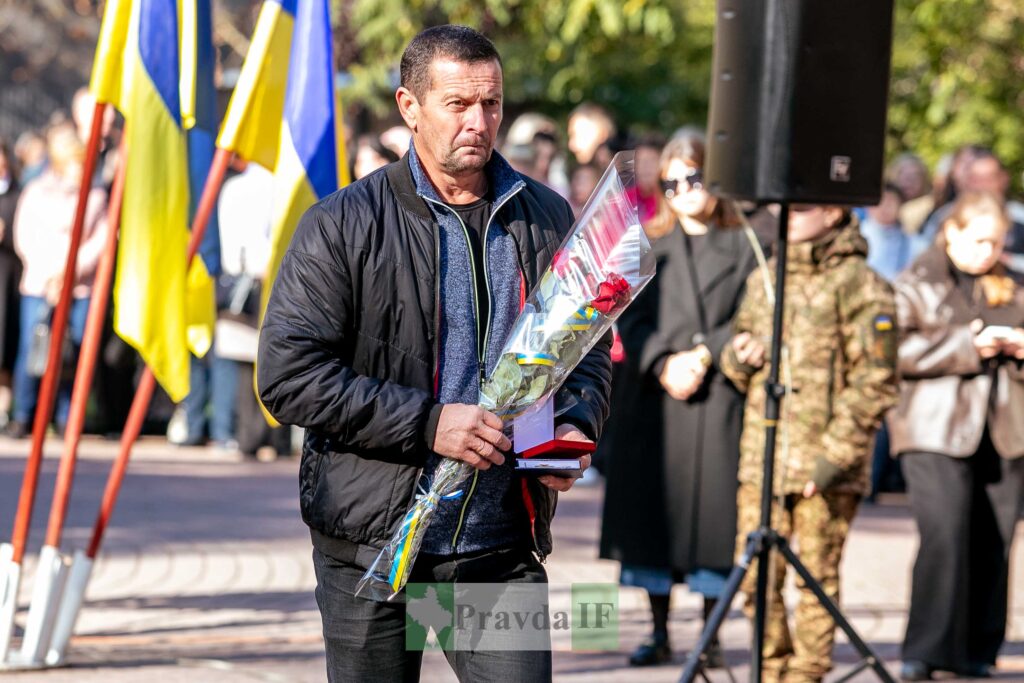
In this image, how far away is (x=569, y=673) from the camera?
727 cm

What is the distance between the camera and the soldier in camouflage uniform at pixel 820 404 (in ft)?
21.9

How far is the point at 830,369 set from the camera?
6.79 meters

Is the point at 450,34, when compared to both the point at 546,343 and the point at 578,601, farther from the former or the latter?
the point at 578,601

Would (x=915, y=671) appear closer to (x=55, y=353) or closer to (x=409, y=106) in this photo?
(x=55, y=353)

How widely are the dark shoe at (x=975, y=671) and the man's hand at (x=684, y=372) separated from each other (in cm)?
171

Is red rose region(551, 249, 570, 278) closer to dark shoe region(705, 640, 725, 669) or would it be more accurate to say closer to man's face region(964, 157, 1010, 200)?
dark shoe region(705, 640, 725, 669)

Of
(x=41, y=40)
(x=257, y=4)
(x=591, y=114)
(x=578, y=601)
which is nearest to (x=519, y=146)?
(x=591, y=114)

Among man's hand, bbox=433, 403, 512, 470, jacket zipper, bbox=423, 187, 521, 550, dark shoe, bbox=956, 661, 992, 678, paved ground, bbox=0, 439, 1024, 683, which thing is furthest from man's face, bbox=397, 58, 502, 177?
dark shoe, bbox=956, 661, 992, 678

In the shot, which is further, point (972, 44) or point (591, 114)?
point (972, 44)

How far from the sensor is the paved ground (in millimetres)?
7180

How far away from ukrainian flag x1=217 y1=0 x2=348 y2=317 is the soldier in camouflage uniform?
6.01 ft

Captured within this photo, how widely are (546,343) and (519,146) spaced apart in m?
9.34

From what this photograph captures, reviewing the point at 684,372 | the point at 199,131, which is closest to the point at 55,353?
the point at 199,131

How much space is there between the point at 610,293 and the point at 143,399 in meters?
3.69
